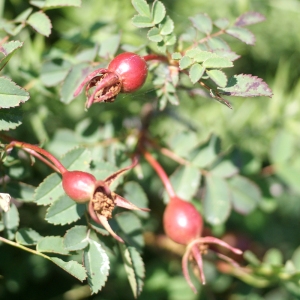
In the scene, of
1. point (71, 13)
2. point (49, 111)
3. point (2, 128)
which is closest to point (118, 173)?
point (2, 128)

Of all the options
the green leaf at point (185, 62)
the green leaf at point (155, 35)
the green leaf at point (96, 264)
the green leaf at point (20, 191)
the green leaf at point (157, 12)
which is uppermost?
the green leaf at point (157, 12)

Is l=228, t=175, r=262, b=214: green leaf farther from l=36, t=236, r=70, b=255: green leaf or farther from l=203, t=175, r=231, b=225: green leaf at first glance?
l=36, t=236, r=70, b=255: green leaf

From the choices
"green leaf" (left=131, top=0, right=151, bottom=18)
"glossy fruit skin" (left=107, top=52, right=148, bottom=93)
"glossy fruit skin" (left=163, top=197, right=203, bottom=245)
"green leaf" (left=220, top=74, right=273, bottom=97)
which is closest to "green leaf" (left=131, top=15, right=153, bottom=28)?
"green leaf" (left=131, top=0, right=151, bottom=18)

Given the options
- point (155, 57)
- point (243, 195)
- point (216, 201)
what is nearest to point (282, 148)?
point (243, 195)

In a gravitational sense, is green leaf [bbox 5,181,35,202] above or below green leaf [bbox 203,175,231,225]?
above

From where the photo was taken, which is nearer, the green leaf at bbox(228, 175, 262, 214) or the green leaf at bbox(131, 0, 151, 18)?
the green leaf at bbox(131, 0, 151, 18)

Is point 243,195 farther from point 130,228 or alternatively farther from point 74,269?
point 74,269

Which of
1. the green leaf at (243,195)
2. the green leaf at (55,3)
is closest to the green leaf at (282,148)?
the green leaf at (243,195)

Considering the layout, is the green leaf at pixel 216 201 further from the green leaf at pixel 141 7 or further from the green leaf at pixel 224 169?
the green leaf at pixel 141 7
